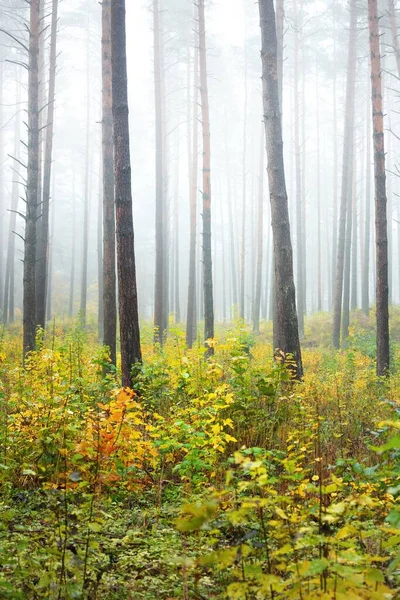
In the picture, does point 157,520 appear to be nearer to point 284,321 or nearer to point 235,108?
point 284,321

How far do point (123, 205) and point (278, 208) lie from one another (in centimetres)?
272

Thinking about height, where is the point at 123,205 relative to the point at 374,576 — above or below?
above

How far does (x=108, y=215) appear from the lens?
10469mm

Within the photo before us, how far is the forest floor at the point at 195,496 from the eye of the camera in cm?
199

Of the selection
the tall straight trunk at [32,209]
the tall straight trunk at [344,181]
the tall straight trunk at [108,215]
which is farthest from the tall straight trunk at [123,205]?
the tall straight trunk at [344,181]

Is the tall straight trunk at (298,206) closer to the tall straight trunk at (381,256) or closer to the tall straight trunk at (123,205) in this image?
the tall straight trunk at (381,256)

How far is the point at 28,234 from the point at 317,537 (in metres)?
10.8

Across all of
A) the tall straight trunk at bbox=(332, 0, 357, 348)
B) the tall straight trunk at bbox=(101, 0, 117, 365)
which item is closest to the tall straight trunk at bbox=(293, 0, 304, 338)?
the tall straight trunk at bbox=(332, 0, 357, 348)

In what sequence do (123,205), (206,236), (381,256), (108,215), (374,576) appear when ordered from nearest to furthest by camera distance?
(374,576) → (123,205) → (381,256) → (108,215) → (206,236)

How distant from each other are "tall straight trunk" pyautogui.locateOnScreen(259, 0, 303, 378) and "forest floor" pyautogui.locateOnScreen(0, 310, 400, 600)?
0.99 metres

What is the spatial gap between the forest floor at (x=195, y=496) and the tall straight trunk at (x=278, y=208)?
99 cm

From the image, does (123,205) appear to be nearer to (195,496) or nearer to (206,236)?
(195,496)

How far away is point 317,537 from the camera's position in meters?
1.91

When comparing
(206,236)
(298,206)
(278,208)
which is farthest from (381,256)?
(298,206)
